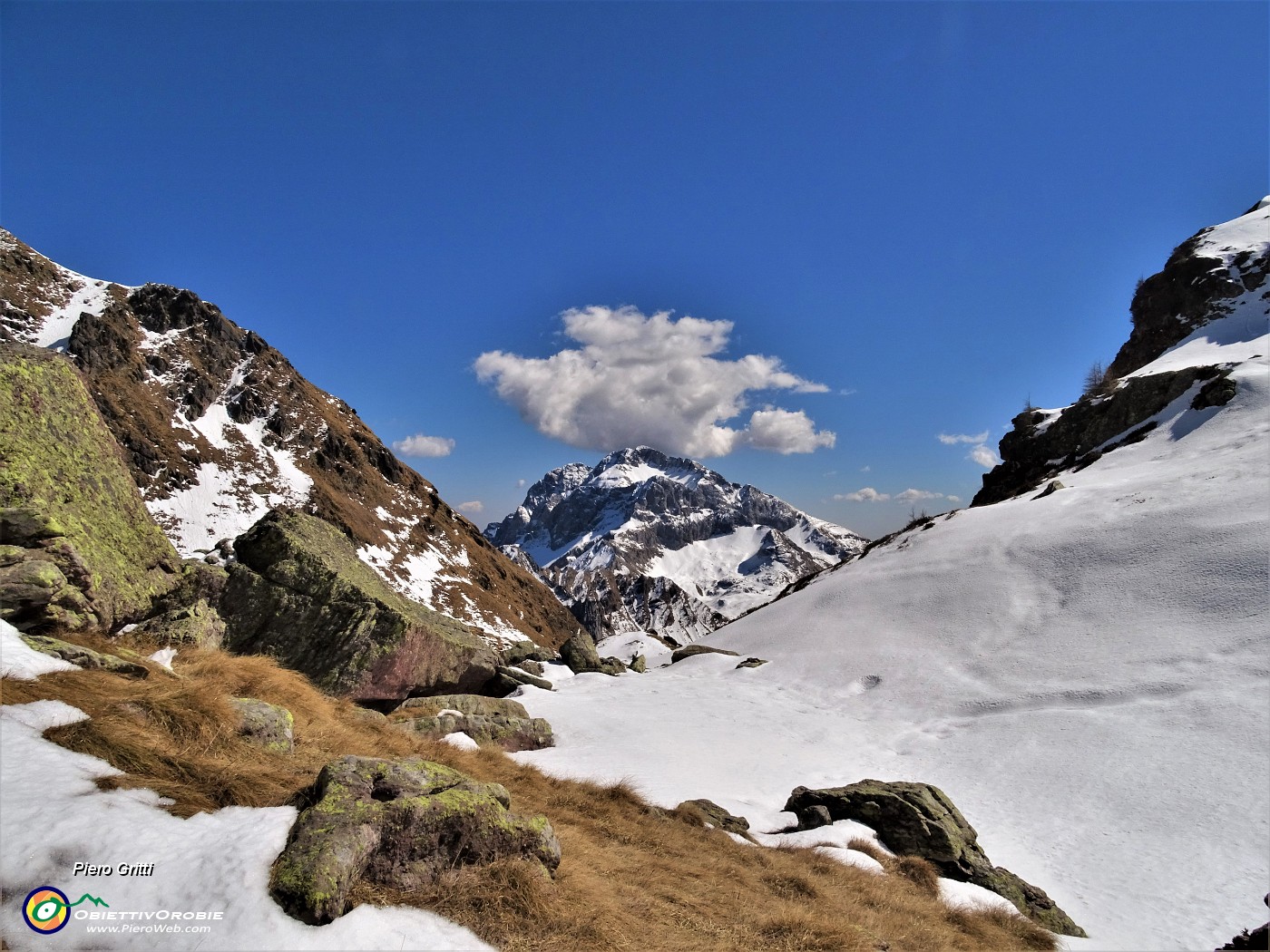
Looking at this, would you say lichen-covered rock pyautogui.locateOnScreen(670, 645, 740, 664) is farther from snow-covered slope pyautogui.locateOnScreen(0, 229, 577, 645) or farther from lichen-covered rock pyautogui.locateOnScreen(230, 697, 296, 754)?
snow-covered slope pyautogui.locateOnScreen(0, 229, 577, 645)

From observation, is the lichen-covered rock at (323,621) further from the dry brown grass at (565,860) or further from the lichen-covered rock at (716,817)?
the lichen-covered rock at (716,817)

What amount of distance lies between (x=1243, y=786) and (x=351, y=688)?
67.9 feet

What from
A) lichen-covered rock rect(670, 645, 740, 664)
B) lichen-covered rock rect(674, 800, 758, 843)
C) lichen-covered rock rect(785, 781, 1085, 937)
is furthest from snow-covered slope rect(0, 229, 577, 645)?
lichen-covered rock rect(785, 781, 1085, 937)

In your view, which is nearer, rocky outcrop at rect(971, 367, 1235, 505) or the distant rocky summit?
rocky outcrop at rect(971, 367, 1235, 505)

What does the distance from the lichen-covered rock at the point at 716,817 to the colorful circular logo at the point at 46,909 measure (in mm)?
9067

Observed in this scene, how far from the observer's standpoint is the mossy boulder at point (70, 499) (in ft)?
29.6

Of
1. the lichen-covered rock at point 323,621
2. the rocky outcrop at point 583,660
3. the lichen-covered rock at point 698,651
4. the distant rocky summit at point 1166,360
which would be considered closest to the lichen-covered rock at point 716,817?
the lichen-covered rock at point 323,621

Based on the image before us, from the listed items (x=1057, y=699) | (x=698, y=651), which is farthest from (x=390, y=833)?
(x=698, y=651)

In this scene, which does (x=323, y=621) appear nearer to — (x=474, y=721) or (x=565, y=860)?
(x=474, y=721)

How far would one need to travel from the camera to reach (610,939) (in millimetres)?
5332

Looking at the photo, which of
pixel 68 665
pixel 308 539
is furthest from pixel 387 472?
pixel 68 665

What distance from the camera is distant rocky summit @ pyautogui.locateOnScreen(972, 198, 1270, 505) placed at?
43.8 metres

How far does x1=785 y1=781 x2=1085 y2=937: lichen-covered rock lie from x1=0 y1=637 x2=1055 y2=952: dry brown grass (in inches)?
38.7

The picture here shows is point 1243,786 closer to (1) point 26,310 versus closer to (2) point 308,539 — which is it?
(2) point 308,539
